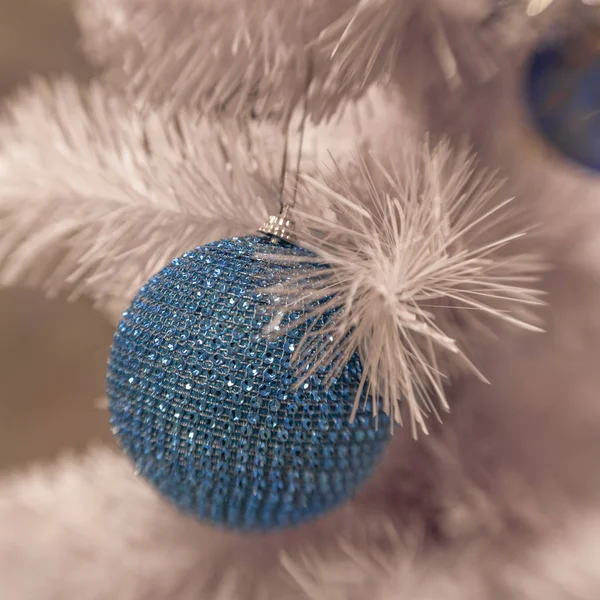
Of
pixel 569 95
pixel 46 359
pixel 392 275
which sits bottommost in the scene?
pixel 46 359

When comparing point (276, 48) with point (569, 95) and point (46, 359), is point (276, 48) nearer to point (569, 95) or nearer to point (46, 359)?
point (569, 95)

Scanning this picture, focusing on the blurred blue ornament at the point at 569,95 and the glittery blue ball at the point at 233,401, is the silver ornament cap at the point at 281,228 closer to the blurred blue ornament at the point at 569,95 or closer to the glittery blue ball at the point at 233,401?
the glittery blue ball at the point at 233,401

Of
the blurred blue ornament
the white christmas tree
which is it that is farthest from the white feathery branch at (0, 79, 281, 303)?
the blurred blue ornament

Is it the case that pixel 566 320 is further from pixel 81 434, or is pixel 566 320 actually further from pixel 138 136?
pixel 81 434

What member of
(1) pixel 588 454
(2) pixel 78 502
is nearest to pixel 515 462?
(1) pixel 588 454

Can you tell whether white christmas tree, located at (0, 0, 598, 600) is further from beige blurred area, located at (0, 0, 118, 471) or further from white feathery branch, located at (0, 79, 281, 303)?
beige blurred area, located at (0, 0, 118, 471)

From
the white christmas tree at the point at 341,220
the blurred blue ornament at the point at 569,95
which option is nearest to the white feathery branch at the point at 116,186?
the white christmas tree at the point at 341,220

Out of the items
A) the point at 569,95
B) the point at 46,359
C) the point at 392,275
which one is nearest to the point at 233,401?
the point at 392,275
